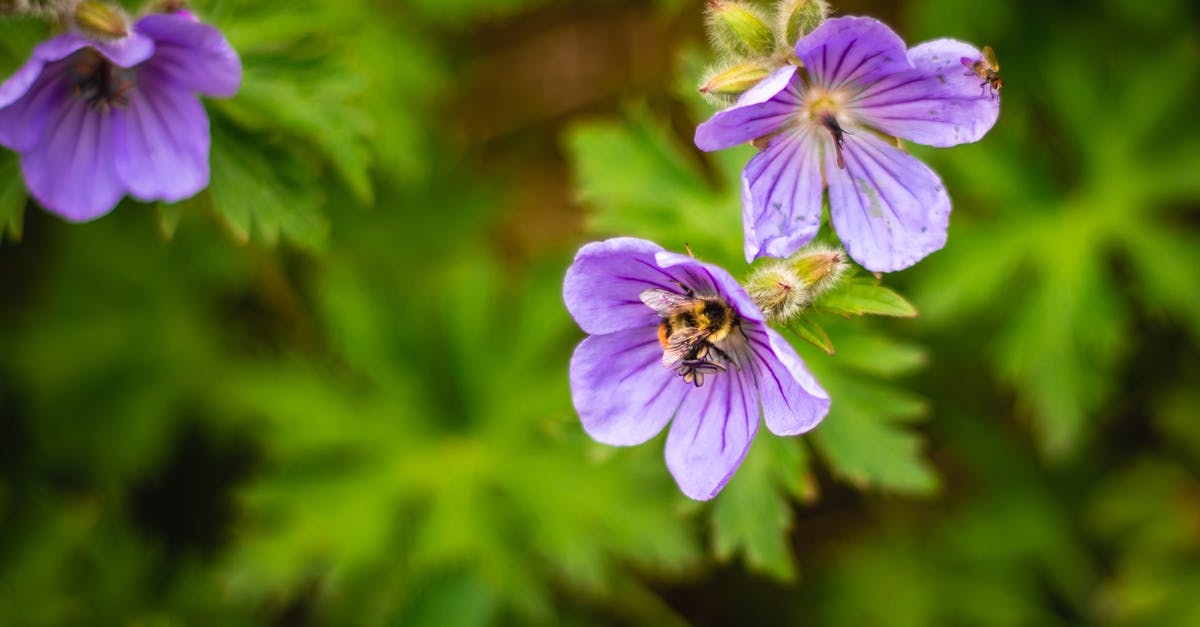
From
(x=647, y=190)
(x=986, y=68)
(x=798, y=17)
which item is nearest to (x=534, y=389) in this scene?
(x=647, y=190)

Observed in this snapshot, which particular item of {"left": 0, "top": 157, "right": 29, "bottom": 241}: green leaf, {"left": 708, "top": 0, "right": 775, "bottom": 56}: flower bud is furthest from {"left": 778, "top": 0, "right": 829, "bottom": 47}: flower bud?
{"left": 0, "top": 157, "right": 29, "bottom": 241}: green leaf

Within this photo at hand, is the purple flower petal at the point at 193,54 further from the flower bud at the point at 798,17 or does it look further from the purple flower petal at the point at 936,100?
the purple flower petal at the point at 936,100

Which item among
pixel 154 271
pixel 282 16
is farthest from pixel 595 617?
pixel 282 16

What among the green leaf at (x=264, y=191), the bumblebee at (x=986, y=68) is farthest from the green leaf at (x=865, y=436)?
the green leaf at (x=264, y=191)

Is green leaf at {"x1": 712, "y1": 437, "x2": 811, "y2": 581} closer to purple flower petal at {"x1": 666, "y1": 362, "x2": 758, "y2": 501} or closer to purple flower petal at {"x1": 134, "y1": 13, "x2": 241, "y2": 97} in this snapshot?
purple flower petal at {"x1": 666, "y1": 362, "x2": 758, "y2": 501}

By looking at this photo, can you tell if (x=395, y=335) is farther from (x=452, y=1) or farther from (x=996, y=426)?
(x=996, y=426)

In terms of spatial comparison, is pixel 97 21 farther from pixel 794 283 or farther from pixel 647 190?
pixel 794 283
